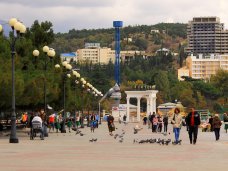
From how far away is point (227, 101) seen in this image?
168125mm

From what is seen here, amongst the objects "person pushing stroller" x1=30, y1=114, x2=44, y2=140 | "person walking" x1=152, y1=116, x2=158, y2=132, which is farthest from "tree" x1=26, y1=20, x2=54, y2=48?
"person pushing stroller" x1=30, y1=114, x2=44, y2=140

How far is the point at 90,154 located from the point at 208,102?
14852 cm

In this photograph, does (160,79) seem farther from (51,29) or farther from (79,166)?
(79,166)

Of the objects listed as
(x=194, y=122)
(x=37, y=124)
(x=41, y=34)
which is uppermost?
(x=41, y=34)

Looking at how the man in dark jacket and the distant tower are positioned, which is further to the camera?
the distant tower

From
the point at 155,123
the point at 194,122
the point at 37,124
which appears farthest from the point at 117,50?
the point at 194,122

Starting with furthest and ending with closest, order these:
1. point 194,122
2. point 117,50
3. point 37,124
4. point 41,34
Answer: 1. point 117,50
2. point 41,34
3. point 37,124
4. point 194,122

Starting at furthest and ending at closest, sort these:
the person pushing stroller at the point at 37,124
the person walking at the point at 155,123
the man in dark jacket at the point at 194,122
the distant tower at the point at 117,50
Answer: the distant tower at the point at 117,50 → the person walking at the point at 155,123 → the person pushing stroller at the point at 37,124 → the man in dark jacket at the point at 194,122

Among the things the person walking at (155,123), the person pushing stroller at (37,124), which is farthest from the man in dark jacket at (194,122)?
the person walking at (155,123)

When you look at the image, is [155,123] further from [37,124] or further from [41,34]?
[37,124]

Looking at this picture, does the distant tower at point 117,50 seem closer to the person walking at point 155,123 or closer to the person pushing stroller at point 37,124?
the person walking at point 155,123

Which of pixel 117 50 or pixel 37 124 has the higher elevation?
pixel 117 50

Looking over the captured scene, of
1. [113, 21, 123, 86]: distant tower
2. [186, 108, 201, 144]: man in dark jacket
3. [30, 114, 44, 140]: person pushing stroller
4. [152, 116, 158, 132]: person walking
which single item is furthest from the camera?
[113, 21, 123, 86]: distant tower

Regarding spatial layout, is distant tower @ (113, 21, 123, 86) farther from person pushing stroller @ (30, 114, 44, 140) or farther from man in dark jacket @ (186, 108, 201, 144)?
man in dark jacket @ (186, 108, 201, 144)
